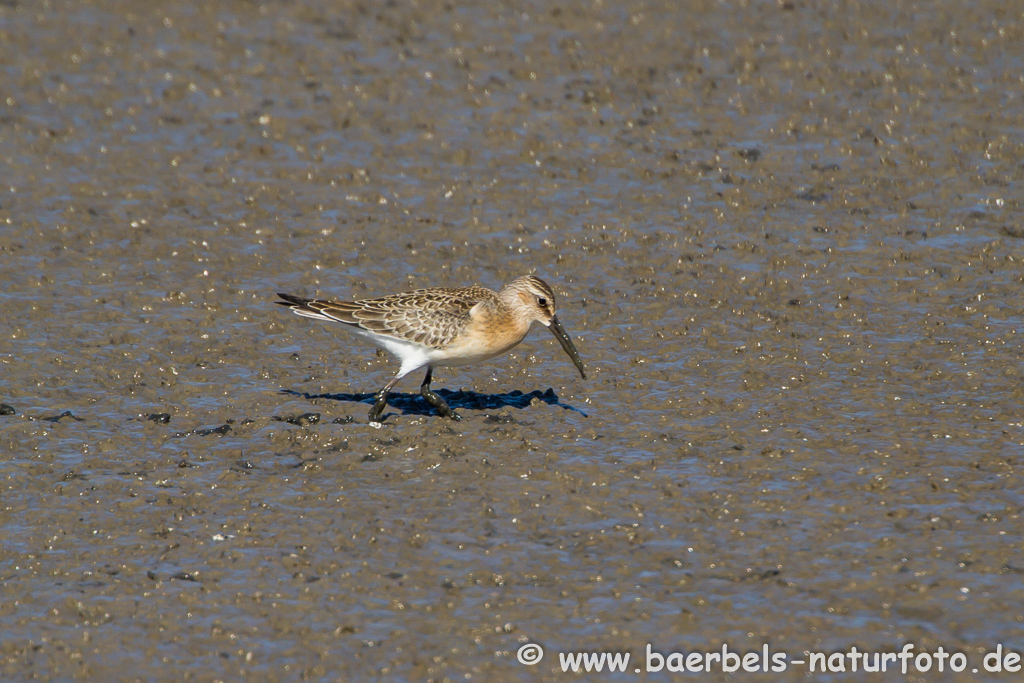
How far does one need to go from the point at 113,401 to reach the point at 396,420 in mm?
2630

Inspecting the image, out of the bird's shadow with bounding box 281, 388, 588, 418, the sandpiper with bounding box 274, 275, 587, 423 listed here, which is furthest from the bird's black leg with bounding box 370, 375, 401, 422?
the bird's shadow with bounding box 281, 388, 588, 418

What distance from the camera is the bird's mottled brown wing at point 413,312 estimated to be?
11055mm

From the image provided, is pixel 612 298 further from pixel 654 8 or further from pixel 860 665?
pixel 654 8

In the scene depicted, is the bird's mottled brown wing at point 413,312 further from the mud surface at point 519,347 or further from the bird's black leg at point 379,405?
the mud surface at point 519,347

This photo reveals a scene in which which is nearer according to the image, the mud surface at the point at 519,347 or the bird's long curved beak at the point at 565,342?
the mud surface at the point at 519,347

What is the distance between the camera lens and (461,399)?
11.8m

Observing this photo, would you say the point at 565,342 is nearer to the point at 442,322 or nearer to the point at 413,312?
the point at 442,322

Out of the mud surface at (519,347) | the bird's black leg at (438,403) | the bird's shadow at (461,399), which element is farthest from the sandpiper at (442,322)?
the mud surface at (519,347)

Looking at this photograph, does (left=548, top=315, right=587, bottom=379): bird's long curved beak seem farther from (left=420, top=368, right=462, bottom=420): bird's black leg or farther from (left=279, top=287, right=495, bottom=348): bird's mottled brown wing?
(left=420, top=368, right=462, bottom=420): bird's black leg

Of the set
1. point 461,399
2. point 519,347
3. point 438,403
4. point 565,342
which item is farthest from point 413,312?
point 519,347

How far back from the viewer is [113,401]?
1154 centimetres

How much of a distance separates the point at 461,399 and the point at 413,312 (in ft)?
3.62

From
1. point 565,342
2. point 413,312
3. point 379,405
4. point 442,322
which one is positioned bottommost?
point 379,405

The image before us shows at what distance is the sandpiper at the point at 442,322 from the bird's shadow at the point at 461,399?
0.97ft
